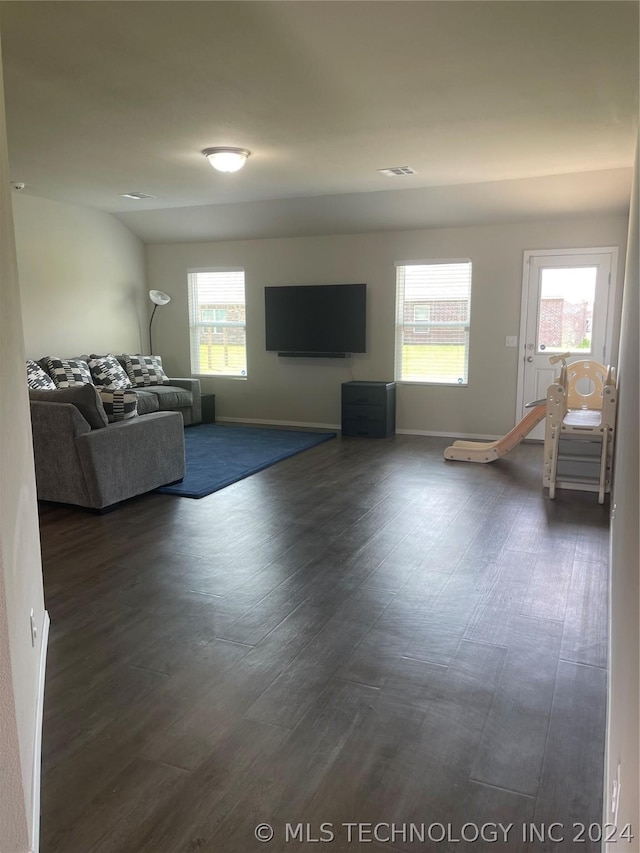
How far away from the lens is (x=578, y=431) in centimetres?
476

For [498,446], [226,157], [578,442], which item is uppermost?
[226,157]

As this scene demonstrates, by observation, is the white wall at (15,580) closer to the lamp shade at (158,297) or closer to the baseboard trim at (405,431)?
the baseboard trim at (405,431)

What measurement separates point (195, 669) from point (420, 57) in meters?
2.87

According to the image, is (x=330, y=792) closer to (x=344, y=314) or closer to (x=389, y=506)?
(x=389, y=506)

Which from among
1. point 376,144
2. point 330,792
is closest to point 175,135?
point 376,144

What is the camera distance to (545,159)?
495cm

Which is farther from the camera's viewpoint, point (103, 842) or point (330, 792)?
point (330, 792)

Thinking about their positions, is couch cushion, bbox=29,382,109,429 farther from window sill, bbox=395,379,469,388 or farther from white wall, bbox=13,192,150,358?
window sill, bbox=395,379,469,388

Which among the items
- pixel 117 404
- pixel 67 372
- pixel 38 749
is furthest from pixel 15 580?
pixel 67 372

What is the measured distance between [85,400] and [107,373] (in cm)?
316

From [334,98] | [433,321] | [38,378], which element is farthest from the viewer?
[433,321]

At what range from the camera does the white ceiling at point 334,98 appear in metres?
2.59

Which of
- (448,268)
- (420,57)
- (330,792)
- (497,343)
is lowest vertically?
(330,792)

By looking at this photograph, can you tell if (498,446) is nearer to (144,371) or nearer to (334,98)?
(334,98)
